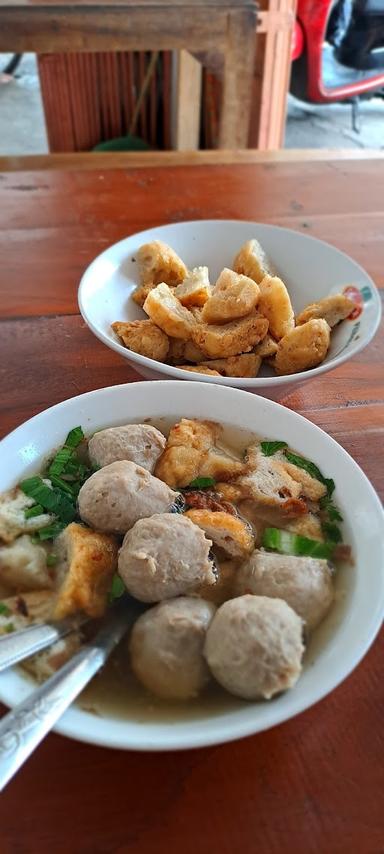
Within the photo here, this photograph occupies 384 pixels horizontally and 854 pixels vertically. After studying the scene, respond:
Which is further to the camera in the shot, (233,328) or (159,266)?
(159,266)

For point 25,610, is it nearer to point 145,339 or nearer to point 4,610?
point 4,610

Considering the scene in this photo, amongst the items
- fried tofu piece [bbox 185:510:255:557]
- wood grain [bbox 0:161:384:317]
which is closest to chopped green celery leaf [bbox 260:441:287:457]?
fried tofu piece [bbox 185:510:255:557]

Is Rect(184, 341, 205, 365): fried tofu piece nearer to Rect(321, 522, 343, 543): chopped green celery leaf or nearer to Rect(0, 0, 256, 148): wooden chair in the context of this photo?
Rect(321, 522, 343, 543): chopped green celery leaf

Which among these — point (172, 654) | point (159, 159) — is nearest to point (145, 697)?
point (172, 654)

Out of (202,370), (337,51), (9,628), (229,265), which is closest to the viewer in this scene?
(9,628)

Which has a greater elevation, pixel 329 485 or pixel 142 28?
pixel 142 28

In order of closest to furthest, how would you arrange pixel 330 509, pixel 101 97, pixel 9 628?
pixel 9 628, pixel 330 509, pixel 101 97

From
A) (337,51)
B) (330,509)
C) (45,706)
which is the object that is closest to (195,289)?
(330,509)

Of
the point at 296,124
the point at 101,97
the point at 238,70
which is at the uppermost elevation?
the point at 238,70
